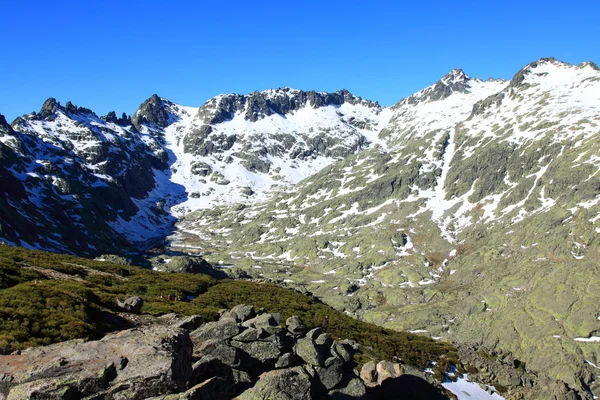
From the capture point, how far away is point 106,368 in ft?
42.5

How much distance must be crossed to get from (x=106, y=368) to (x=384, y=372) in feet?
58.9

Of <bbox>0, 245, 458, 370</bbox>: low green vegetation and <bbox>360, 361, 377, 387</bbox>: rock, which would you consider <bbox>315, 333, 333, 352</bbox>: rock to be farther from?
<bbox>0, 245, 458, 370</bbox>: low green vegetation

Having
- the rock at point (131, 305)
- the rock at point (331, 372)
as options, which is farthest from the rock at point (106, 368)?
the rock at point (131, 305)

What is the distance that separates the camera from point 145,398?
12.5 m

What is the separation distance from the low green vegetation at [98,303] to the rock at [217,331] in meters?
6.33

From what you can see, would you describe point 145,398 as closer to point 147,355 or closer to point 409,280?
point 147,355

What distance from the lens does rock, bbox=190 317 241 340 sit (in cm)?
1970

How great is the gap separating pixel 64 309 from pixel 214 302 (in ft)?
72.5

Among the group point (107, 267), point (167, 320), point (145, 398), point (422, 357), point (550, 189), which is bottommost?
point (422, 357)

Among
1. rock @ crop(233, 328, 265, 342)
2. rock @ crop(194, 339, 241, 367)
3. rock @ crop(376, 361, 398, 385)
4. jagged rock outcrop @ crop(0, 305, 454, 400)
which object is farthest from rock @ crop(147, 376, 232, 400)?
rock @ crop(376, 361, 398, 385)

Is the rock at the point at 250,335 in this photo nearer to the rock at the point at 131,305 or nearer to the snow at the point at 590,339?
the rock at the point at 131,305

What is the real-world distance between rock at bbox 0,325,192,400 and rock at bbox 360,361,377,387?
13950mm

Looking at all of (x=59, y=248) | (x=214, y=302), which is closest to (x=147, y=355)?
(x=214, y=302)

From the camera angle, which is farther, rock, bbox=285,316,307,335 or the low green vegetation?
rock, bbox=285,316,307,335
